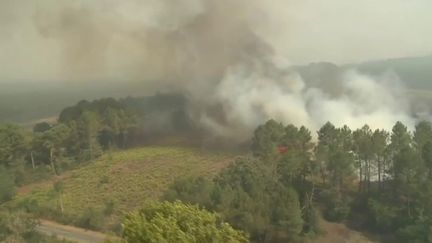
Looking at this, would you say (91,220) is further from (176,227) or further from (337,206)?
(176,227)

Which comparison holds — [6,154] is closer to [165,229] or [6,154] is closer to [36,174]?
[36,174]

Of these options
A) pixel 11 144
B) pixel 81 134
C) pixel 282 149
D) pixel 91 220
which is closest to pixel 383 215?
pixel 282 149

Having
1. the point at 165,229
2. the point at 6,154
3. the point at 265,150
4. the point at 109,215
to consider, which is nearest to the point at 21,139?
the point at 6,154

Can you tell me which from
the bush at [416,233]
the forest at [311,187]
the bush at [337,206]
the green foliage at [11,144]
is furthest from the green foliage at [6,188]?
the bush at [416,233]

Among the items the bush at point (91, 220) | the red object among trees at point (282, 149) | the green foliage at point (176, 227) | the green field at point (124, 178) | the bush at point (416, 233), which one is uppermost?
the green foliage at point (176, 227)

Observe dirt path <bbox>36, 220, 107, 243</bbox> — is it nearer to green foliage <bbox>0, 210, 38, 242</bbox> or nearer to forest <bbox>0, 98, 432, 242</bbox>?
forest <bbox>0, 98, 432, 242</bbox>

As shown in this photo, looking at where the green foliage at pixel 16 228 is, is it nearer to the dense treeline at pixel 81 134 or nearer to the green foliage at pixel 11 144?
the dense treeline at pixel 81 134
